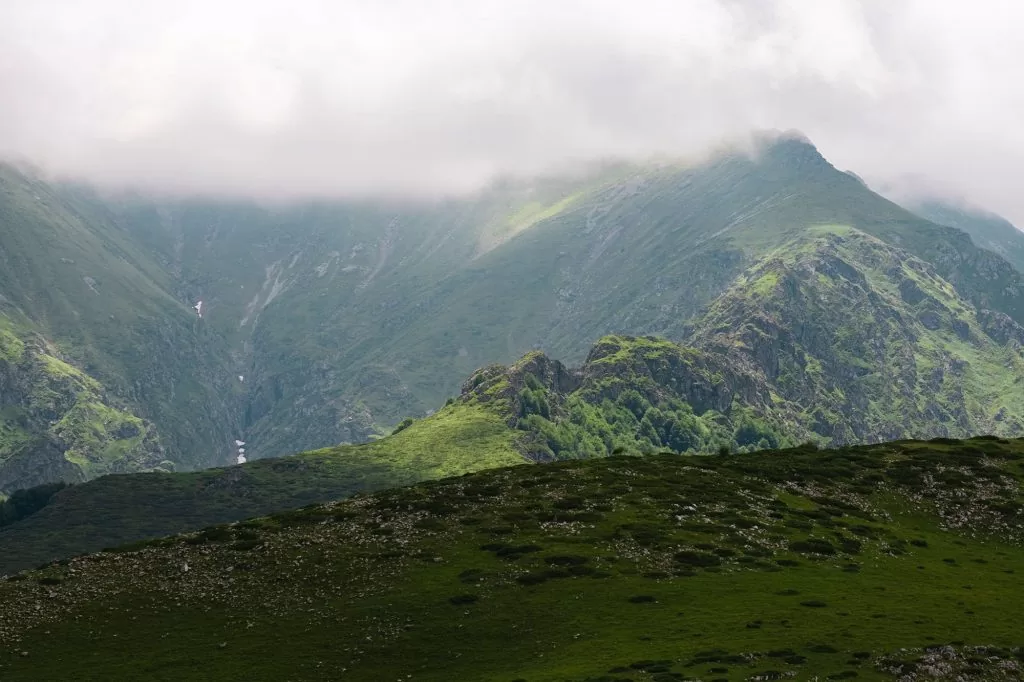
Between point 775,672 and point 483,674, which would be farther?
point 483,674

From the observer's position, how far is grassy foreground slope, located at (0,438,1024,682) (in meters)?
85.8

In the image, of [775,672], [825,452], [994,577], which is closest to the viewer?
[775,672]

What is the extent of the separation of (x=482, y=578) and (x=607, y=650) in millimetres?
21813

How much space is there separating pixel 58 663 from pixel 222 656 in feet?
44.2

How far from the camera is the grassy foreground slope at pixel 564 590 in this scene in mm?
85750

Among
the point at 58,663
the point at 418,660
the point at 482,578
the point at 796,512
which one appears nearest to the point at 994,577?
the point at 796,512

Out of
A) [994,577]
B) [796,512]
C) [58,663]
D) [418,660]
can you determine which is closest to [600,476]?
[796,512]

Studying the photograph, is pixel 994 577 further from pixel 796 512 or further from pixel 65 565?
pixel 65 565

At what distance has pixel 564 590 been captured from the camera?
10269 centimetres

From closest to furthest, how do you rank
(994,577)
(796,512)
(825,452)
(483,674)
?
(483,674)
(994,577)
(796,512)
(825,452)

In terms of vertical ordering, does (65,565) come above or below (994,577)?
above

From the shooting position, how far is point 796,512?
434 feet

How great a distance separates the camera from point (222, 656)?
90.1 m

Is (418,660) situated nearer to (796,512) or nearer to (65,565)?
(65,565)
